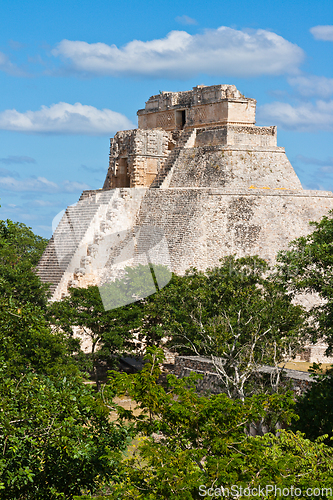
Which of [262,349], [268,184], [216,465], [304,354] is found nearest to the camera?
[216,465]

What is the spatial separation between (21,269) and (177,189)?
8.48 m

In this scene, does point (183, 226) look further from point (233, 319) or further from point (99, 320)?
point (233, 319)

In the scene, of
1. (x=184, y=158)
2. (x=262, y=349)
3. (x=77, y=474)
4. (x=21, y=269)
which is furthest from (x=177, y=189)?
(x=77, y=474)

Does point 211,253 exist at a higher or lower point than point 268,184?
lower

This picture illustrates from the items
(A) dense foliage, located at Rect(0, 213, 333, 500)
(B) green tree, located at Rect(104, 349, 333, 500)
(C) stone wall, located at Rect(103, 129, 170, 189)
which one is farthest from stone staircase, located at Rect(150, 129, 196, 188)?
(B) green tree, located at Rect(104, 349, 333, 500)

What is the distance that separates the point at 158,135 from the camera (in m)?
32.5

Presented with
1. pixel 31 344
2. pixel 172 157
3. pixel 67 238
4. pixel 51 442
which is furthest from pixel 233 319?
pixel 172 157

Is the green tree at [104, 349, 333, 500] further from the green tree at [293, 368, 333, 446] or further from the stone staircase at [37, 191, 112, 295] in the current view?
the stone staircase at [37, 191, 112, 295]

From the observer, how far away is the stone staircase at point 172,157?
3116 centimetres

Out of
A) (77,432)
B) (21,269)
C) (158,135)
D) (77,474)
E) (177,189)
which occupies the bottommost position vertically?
(77,474)

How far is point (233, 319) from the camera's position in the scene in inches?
728

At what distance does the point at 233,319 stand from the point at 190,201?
10614 millimetres

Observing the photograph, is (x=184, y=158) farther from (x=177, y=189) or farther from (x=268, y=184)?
(x=268, y=184)

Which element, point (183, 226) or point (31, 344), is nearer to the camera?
point (31, 344)
